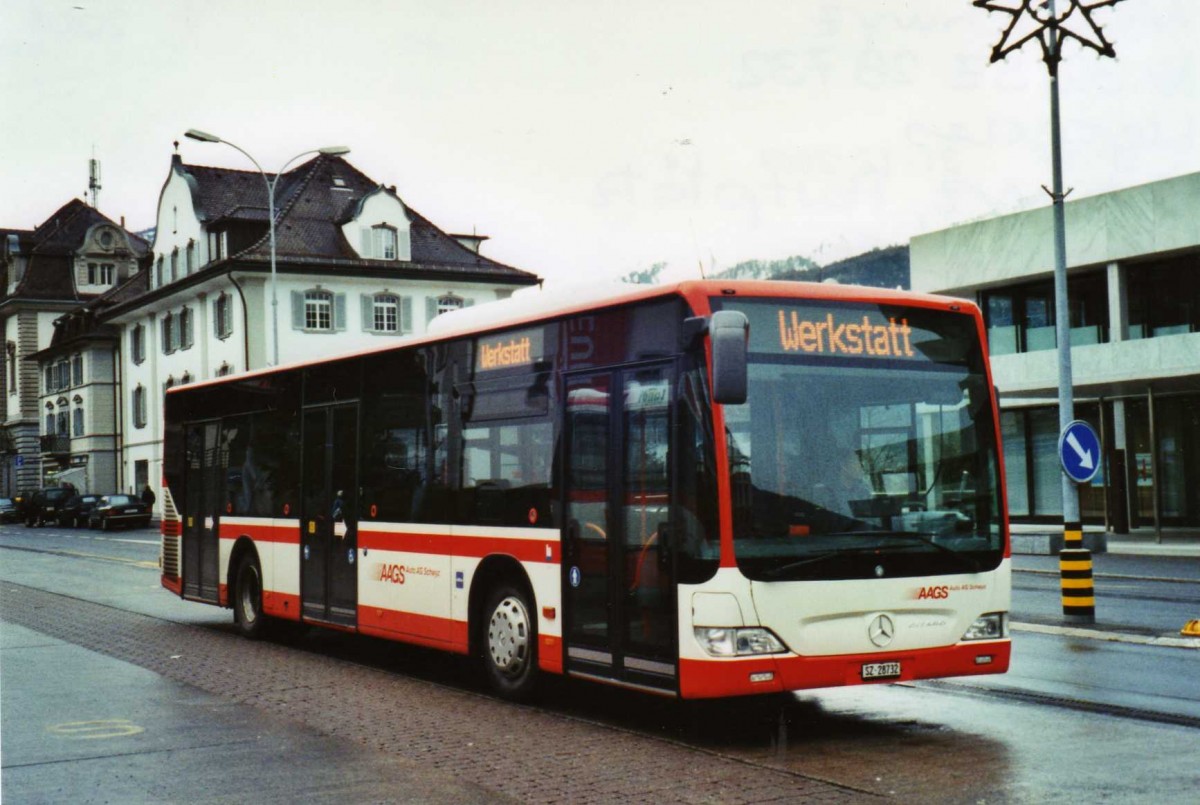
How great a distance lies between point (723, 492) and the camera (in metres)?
8.97

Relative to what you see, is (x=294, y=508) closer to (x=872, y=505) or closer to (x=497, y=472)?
(x=497, y=472)

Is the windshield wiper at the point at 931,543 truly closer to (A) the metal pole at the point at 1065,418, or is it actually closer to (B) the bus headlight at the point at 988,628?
(B) the bus headlight at the point at 988,628

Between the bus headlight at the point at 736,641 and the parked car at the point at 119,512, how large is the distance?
52.6 m

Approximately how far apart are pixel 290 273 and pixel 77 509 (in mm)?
14159

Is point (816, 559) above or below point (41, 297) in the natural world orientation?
below

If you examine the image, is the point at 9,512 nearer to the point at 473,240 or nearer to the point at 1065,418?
the point at 473,240

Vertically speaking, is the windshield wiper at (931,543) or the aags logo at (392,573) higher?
the windshield wiper at (931,543)

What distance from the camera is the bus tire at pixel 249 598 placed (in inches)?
645

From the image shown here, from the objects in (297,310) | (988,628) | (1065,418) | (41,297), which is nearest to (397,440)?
(988,628)

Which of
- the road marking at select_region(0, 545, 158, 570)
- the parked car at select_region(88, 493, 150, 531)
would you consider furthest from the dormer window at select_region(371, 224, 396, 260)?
the road marking at select_region(0, 545, 158, 570)

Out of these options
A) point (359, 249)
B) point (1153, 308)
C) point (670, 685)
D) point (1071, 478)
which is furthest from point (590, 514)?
point (359, 249)

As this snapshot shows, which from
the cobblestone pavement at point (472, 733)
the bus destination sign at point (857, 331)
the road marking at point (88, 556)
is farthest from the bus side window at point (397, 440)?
the road marking at point (88, 556)

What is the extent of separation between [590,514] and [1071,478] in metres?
9.09

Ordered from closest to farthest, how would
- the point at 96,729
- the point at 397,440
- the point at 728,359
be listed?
the point at 728,359, the point at 96,729, the point at 397,440
